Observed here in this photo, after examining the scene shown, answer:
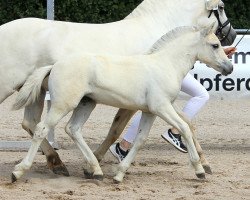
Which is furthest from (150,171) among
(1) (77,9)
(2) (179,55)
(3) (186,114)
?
(1) (77,9)

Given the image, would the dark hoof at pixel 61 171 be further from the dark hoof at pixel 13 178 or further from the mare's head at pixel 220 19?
the mare's head at pixel 220 19

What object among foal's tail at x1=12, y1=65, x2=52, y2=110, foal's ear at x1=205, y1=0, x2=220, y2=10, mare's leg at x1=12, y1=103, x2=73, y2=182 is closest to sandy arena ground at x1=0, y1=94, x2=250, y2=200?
mare's leg at x1=12, y1=103, x2=73, y2=182

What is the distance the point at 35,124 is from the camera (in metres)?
9.78

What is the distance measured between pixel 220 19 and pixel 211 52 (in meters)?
1.03

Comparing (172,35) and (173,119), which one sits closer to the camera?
(173,119)

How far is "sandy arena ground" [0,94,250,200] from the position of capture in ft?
28.3

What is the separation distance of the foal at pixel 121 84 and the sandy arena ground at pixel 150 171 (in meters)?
0.23

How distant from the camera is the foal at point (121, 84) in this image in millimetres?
8797

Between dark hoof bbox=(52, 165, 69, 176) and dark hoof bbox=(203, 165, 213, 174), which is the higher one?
dark hoof bbox=(203, 165, 213, 174)

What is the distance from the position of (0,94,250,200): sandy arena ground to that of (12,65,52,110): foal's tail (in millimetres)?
744

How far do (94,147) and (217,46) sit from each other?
3034 mm

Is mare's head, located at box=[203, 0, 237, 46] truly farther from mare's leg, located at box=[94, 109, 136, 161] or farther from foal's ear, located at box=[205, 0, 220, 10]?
mare's leg, located at box=[94, 109, 136, 161]

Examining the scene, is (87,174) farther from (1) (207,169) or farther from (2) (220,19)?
(2) (220,19)

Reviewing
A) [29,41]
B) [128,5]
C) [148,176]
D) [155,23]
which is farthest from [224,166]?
[128,5]
